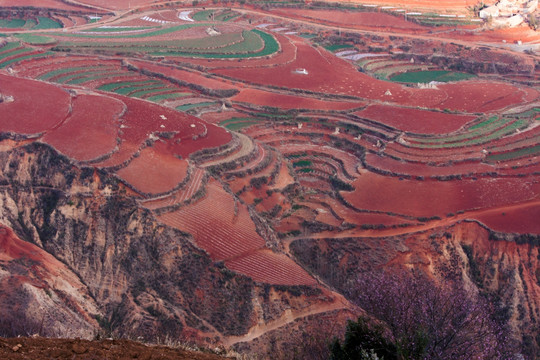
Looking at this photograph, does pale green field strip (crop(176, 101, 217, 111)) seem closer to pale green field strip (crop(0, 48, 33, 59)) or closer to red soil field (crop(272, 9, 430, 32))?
pale green field strip (crop(0, 48, 33, 59))

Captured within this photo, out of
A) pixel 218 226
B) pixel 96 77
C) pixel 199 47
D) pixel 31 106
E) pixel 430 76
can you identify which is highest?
pixel 31 106

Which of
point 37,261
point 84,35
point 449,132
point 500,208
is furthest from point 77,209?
point 84,35

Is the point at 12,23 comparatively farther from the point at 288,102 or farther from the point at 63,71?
the point at 288,102

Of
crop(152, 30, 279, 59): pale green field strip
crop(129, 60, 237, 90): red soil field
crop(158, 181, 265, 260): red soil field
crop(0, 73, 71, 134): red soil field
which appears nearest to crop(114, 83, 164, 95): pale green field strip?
crop(129, 60, 237, 90): red soil field

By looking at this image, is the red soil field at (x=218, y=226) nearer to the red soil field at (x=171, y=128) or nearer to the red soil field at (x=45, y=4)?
the red soil field at (x=171, y=128)

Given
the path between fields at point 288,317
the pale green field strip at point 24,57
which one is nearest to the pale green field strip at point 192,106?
the pale green field strip at point 24,57

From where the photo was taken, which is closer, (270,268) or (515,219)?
(270,268)

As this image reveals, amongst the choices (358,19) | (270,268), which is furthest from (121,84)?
(358,19)
